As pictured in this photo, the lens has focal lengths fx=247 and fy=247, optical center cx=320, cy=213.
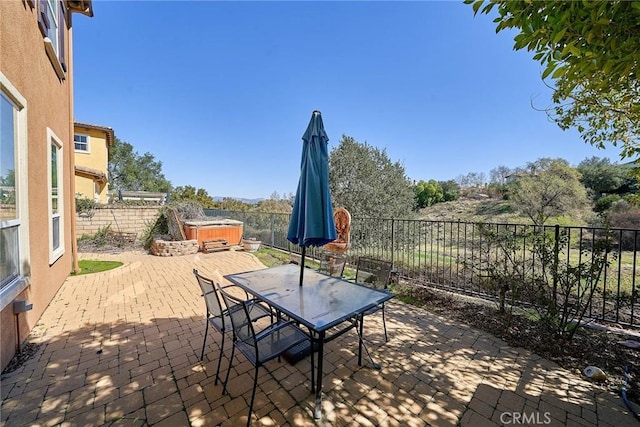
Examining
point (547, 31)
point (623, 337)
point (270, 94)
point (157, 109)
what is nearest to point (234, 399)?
point (547, 31)

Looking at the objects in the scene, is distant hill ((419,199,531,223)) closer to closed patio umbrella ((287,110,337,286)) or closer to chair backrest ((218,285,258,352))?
closed patio umbrella ((287,110,337,286))

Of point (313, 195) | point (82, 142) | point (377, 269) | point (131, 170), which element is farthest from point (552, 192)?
point (131, 170)

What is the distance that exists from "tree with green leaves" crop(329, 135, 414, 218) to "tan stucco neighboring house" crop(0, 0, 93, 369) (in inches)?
375

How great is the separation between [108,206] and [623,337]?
1502 centimetres

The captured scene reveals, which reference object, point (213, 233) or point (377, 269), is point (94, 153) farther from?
point (377, 269)

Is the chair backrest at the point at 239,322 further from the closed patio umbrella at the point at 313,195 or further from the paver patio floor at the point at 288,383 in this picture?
the closed patio umbrella at the point at 313,195

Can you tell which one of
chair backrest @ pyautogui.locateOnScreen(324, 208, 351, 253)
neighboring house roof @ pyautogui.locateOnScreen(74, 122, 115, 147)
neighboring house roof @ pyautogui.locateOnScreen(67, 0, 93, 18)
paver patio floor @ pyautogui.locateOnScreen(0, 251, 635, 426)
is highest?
neighboring house roof @ pyautogui.locateOnScreen(74, 122, 115, 147)

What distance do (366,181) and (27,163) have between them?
1140 centimetres

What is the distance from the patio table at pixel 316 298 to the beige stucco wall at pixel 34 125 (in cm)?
250

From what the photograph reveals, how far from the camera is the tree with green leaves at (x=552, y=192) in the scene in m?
14.3

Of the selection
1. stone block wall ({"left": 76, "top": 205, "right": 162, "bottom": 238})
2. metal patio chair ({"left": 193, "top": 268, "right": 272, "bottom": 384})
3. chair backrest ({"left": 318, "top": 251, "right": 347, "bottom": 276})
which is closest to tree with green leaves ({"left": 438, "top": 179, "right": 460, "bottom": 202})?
stone block wall ({"left": 76, "top": 205, "right": 162, "bottom": 238})

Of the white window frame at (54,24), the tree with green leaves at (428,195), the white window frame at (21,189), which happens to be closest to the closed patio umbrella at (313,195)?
the white window frame at (21,189)

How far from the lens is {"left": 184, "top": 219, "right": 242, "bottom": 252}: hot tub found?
30.2ft

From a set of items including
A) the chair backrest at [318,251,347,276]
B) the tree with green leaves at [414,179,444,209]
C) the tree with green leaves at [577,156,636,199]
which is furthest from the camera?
the tree with green leaves at [414,179,444,209]
